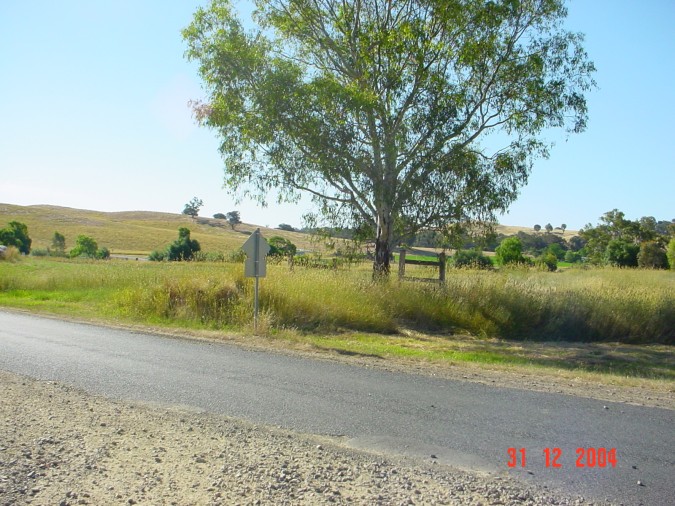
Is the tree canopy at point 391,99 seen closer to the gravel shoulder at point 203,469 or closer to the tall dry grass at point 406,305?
the tall dry grass at point 406,305

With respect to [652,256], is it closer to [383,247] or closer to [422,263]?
[422,263]

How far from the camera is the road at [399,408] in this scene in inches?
231

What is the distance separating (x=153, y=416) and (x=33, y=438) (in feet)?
4.30

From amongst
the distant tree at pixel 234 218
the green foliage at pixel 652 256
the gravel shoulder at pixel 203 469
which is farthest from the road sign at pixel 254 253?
the distant tree at pixel 234 218

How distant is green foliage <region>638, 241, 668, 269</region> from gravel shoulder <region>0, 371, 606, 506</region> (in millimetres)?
46547

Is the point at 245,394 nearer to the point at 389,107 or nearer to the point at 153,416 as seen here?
the point at 153,416

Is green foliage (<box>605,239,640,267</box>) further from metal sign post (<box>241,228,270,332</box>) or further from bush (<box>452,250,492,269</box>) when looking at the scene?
metal sign post (<box>241,228,270,332</box>)

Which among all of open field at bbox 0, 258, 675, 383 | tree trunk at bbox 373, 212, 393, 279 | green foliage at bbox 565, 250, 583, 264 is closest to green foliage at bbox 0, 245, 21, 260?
open field at bbox 0, 258, 675, 383

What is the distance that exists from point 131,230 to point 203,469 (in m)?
106

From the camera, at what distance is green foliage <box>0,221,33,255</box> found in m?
66.2

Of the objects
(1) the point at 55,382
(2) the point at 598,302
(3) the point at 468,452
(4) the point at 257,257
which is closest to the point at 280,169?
(4) the point at 257,257

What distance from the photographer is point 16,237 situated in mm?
67875

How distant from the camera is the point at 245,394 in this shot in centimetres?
859

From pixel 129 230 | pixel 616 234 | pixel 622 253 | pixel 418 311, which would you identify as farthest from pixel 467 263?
pixel 129 230
